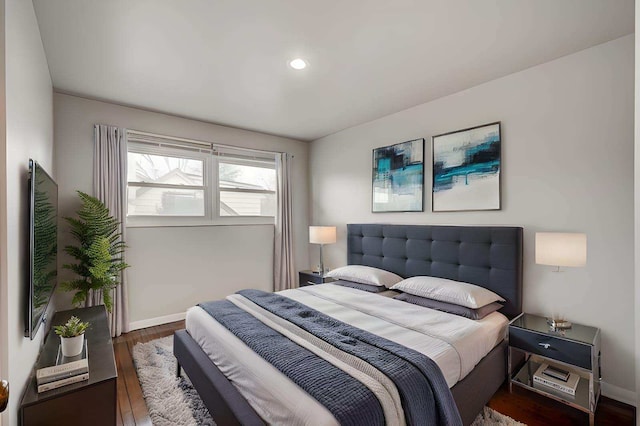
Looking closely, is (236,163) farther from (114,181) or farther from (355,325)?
(355,325)

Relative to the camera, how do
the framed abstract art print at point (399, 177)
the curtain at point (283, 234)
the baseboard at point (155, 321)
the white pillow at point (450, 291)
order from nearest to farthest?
the white pillow at point (450, 291), the framed abstract art print at point (399, 177), the baseboard at point (155, 321), the curtain at point (283, 234)

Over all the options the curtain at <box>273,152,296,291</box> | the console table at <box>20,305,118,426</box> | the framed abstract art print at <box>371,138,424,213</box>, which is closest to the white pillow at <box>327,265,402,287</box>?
the framed abstract art print at <box>371,138,424,213</box>

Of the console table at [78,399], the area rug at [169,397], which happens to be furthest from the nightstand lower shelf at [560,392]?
the console table at [78,399]

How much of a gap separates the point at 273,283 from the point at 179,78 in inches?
117

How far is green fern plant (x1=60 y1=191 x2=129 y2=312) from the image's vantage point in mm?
2809

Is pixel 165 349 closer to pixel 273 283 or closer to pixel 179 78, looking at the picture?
pixel 273 283

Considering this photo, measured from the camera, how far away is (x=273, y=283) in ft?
14.9

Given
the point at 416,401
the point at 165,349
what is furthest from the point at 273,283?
the point at 416,401

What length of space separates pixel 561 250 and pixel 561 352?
680mm

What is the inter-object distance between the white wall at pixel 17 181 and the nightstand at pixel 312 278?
8.84 feet

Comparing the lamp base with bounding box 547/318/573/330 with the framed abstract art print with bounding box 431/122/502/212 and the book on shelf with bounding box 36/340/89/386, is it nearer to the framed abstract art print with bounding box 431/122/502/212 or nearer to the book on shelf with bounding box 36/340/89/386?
the framed abstract art print with bounding box 431/122/502/212

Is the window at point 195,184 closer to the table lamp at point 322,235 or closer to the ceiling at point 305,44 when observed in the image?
the ceiling at point 305,44

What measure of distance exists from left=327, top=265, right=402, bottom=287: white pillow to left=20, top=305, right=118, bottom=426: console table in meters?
2.22

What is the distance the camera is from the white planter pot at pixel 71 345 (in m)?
1.81
